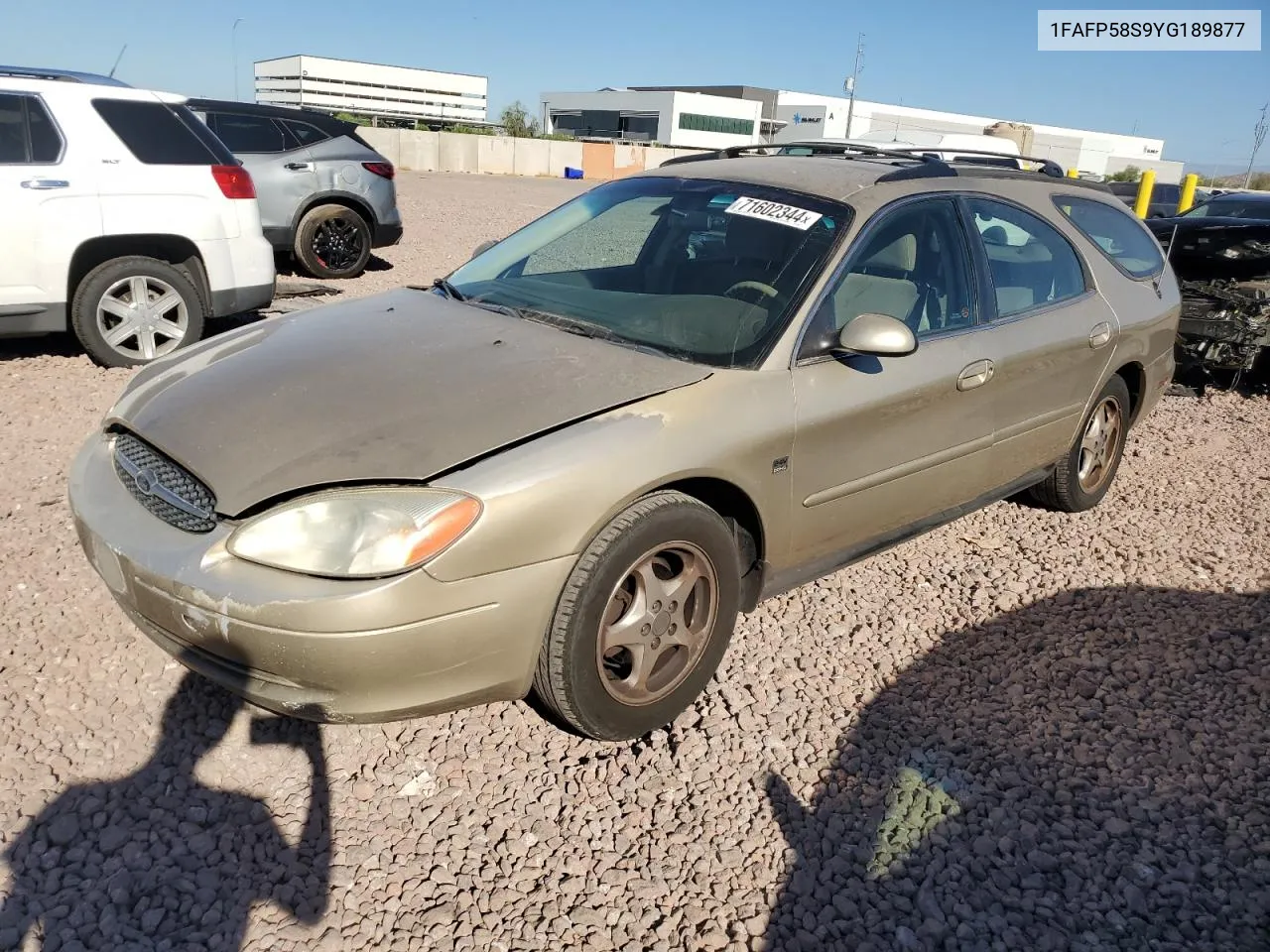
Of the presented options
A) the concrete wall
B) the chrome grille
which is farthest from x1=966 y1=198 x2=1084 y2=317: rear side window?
the concrete wall

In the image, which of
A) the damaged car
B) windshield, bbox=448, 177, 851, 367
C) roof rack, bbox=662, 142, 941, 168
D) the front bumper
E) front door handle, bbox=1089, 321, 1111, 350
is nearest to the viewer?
the front bumper

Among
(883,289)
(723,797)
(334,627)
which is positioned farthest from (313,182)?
(723,797)

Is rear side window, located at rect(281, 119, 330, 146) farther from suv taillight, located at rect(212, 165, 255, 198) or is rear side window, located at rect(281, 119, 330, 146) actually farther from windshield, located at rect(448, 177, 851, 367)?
windshield, located at rect(448, 177, 851, 367)

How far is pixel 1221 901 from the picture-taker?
7.79ft

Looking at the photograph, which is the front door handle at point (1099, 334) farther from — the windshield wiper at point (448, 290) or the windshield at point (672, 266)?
the windshield wiper at point (448, 290)

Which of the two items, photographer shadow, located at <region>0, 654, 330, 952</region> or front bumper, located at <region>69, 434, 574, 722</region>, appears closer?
photographer shadow, located at <region>0, 654, 330, 952</region>

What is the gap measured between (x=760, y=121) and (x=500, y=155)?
43422mm

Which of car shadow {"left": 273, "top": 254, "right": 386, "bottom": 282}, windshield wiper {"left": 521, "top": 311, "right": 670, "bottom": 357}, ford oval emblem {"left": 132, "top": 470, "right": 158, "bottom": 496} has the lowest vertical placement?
car shadow {"left": 273, "top": 254, "right": 386, "bottom": 282}

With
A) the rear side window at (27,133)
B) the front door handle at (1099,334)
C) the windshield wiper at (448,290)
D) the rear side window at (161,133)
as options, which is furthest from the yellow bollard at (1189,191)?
the rear side window at (27,133)

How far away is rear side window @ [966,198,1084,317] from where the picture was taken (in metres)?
3.86

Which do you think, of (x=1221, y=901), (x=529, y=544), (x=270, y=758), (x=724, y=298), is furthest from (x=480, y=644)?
(x=1221, y=901)

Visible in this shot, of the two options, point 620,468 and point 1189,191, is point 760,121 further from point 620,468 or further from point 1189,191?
point 620,468

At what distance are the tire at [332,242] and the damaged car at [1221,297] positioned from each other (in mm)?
7588

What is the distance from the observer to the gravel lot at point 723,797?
88.2 inches
